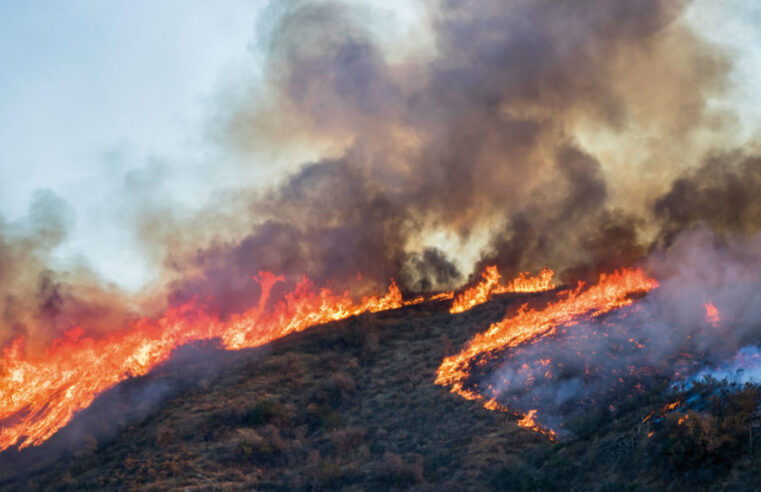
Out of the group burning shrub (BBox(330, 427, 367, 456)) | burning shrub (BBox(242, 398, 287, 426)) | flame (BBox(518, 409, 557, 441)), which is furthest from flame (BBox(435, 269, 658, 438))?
burning shrub (BBox(242, 398, 287, 426))

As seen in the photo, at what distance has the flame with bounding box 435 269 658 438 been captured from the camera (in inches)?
1444

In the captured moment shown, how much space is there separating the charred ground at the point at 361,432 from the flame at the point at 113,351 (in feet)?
5.10

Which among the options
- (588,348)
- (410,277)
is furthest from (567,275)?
(588,348)

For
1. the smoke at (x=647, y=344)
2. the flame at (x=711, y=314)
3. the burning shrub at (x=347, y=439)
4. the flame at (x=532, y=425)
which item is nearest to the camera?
the flame at (x=532, y=425)

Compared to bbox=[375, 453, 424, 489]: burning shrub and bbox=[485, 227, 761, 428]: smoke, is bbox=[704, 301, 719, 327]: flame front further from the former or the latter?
bbox=[375, 453, 424, 489]: burning shrub

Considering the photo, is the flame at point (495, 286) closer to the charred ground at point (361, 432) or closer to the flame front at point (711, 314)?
the charred ground at point (361, 432)

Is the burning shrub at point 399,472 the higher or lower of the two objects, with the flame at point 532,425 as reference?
lower

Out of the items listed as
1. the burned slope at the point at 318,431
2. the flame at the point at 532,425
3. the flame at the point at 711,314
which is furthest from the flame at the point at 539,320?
the flame at the point at 711,314

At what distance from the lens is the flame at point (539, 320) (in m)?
36.7

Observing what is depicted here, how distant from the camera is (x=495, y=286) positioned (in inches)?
2335

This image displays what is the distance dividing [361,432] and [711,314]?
1931 centimetres

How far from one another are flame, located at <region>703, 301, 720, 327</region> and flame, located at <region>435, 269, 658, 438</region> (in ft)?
17.6

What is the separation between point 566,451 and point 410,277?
4019 cm

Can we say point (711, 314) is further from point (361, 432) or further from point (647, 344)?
point (361, 432)
